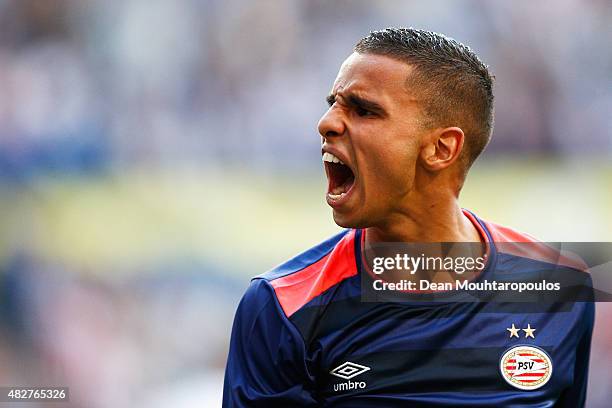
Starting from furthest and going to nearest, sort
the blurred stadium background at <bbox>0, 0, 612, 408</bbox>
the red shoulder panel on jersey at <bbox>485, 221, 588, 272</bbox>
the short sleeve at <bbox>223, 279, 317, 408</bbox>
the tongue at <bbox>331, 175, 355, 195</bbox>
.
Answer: the blurred stadium background at <bbox>0, 0, 612, 408</bbox>
the red shoulder panel on jersey at <bbox>485, 221, 588, 272</bbox>
the tongue at <bbox>331, 175, 355, 195</bbox>
the short sleeve at <bbox>223, 279, 317, 408</bbox>

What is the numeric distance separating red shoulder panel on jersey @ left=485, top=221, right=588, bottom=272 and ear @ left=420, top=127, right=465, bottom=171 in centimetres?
23

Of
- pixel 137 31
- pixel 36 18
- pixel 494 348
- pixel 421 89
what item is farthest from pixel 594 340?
pixel 36 18

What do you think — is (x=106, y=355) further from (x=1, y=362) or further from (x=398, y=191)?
(x=398, y=191)

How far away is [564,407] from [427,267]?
46cm

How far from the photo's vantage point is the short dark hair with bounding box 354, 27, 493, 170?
182 cm

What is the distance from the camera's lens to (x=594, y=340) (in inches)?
139

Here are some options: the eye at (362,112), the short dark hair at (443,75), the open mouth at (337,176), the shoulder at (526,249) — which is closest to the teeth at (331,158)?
the open mouth at (337,176)

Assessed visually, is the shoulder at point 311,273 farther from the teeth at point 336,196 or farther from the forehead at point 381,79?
the forehead at point 381,79

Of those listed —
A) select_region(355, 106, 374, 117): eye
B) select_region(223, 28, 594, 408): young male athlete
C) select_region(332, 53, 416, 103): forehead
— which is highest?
select_region(332, 53, 416, 103): forehead

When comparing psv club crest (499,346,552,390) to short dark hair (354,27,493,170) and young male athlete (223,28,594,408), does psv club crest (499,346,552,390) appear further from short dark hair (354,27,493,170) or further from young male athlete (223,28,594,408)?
short dark hair (354,27,493,170)

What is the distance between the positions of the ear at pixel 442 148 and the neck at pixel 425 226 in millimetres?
94

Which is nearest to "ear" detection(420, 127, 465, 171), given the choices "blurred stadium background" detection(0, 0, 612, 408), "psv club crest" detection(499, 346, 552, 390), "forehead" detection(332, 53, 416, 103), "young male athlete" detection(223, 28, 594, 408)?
"young male athlete" detection(223, 28, 594, 408)

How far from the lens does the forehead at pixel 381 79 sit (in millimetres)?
1800

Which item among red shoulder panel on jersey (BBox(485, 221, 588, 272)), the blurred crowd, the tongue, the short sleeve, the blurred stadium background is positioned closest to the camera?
the short sleeve
